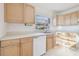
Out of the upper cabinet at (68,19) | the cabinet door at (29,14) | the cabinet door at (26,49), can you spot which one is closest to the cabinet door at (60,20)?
the upper cabinet at (68,19)

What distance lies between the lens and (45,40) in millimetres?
3811

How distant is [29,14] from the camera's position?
3.63 metres

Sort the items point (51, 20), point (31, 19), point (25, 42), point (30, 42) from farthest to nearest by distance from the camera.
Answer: point (51, 20), point (31, 19), point (30, 42), point (25, 42)

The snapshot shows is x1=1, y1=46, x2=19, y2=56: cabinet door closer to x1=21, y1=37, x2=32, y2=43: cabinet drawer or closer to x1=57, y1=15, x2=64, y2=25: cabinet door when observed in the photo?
x1=21, y1=37, x2=32, y2=43: cabinet drawer

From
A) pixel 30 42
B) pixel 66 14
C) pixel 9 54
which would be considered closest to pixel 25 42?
pixel 30 42

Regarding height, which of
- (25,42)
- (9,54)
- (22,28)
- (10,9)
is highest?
(10,9)

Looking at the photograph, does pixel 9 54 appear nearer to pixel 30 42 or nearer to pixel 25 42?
pixel 25 42

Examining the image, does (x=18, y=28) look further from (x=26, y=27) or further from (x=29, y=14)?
(x=29, y=14)

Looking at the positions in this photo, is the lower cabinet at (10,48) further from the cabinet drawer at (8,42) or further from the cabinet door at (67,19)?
the cabinet door at (67,19)

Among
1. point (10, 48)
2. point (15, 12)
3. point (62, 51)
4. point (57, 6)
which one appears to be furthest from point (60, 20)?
point (10, 48)

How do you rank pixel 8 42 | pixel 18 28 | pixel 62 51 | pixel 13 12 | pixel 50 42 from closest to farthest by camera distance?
pixel 8 42 < pixel 13 12 < pixel 18 28 < pixel 62 51 < pixel 50 42

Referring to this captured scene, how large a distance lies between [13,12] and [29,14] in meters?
0.53

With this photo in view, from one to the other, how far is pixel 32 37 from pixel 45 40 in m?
0.66

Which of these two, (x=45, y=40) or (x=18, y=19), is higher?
(x=18, y=19)
